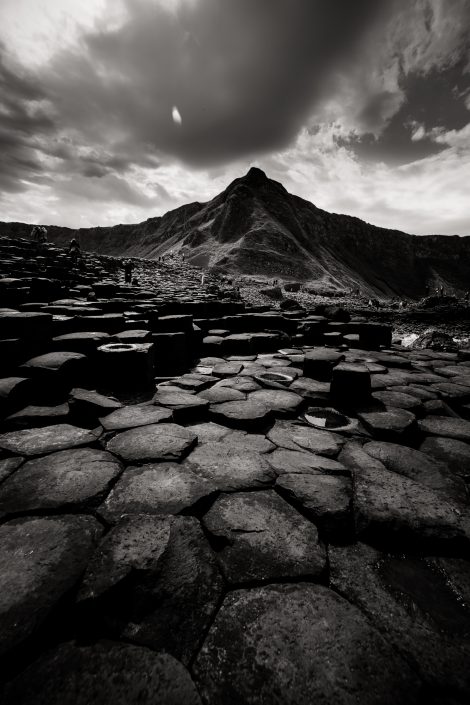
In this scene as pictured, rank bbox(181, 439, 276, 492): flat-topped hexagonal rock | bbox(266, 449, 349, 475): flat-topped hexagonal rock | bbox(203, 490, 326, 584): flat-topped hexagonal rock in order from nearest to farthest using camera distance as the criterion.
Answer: bbox(203, 490, 326, 584): flat-topped hexagonal rock < bbox(181, 439, 276, 492): flat-topped hexagonal rock < bbox(266, 449, 349, 475): flat-topped hexagonal rock

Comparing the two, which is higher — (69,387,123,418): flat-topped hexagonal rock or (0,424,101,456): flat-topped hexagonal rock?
(69,387,123,418): flat-topped hexagonal rock

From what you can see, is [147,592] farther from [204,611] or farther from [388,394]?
[388,394]

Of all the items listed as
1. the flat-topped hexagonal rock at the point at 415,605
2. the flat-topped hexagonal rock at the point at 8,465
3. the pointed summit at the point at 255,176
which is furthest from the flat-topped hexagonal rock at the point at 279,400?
the pointed summit at the point at 255,176

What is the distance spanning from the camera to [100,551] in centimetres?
98

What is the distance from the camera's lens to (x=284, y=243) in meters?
42.6

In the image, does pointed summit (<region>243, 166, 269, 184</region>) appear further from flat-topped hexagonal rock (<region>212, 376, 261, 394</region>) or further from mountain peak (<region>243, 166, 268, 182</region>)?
flat-topped hexagonal rock (<region>212, 376, 261, 394</region>)

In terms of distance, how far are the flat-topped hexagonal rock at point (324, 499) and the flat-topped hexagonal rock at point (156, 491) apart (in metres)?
0.36

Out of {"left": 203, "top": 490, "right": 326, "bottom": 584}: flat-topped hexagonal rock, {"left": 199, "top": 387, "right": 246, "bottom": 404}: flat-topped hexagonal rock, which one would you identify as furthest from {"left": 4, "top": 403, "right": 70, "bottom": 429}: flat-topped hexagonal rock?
{"left": 203, "top": 490, "right": 326, "bottom": 584}: flat-topped hexagonal rock

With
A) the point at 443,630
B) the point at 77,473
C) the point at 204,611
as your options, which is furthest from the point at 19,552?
the point at 443,630

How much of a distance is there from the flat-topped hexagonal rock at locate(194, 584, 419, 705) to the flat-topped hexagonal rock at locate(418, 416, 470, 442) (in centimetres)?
145

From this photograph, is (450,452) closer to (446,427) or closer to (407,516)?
(446,427)

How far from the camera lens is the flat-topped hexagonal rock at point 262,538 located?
971 millimetres

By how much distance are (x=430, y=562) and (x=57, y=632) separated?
1.14 meters

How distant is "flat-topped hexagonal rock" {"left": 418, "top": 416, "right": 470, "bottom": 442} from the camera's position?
75.4 inches
